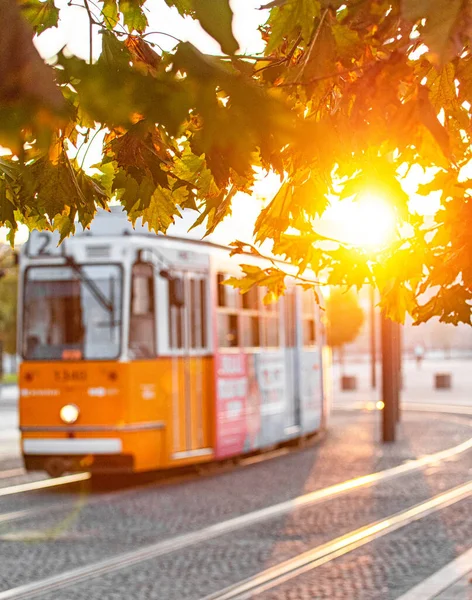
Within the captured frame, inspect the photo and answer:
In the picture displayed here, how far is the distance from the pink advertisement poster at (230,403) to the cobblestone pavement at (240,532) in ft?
1.49

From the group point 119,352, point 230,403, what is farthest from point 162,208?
point 230,403

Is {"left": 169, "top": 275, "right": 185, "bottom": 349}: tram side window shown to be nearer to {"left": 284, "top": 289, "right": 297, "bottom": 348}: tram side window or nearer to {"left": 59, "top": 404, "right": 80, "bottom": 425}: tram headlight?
{"left": 59, "top": 404, "right": 80, "bottom": 425}: tram headlight

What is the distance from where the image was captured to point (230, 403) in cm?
1548

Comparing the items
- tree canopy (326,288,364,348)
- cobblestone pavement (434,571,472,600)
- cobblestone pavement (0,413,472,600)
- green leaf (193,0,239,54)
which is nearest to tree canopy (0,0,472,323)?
green leaf (193,0,239,54)

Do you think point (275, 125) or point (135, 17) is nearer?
point (275, 125)

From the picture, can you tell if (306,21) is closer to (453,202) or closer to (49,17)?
(49,17)

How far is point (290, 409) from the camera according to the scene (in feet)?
59.9

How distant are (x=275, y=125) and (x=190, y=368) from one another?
12384 millimetres

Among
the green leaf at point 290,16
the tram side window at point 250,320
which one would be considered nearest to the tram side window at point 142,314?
the tram side window at point 250,320

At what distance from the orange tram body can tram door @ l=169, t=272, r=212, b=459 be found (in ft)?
0.04

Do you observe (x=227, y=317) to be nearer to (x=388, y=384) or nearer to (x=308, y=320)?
(x=308, y=320)

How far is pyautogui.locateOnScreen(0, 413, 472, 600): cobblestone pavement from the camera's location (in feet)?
Result: 27.9

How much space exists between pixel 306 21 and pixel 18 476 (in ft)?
46.1

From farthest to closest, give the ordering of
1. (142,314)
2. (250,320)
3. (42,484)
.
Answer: (250,320) → (42,484) → (142,314)
